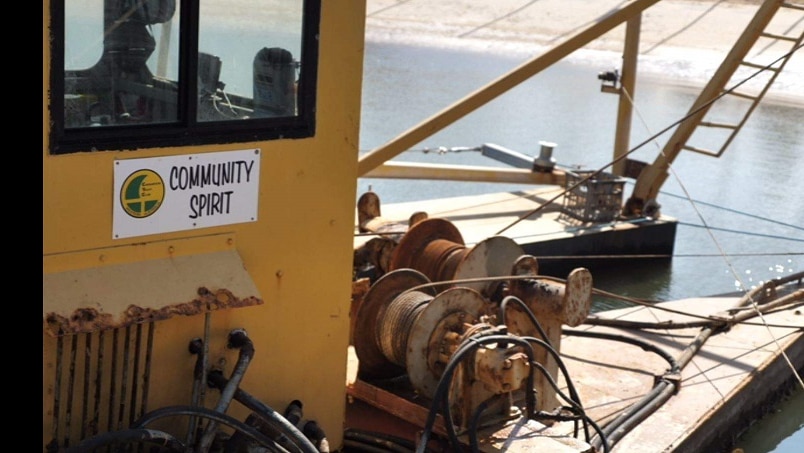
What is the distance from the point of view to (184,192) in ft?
13.0

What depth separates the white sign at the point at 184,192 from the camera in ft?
12.5

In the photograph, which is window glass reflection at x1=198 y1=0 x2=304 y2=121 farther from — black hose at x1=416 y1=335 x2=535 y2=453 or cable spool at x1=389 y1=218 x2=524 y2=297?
cable spool at x1=389 y1=218 x2=524 y2=297

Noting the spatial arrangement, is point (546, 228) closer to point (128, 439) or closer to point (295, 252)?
point (295, 252)

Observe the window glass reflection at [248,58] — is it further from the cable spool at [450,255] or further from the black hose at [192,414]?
the cable spool at [450,255]

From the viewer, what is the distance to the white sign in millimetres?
3797

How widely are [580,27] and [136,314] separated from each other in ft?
106

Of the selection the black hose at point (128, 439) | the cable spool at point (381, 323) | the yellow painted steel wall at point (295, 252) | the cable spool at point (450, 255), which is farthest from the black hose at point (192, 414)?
the cable spool at point (450, 255)

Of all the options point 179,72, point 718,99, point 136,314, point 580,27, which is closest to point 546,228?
point 718,99

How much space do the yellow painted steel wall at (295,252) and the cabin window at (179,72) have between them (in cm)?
6

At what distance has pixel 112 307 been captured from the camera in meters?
3.72

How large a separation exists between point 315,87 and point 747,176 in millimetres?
15554

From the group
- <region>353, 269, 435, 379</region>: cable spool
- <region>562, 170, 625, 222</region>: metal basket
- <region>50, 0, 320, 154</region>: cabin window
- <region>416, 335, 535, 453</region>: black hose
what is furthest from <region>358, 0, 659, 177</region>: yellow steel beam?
<region>50, 0, 320, 154</region>: cabin window

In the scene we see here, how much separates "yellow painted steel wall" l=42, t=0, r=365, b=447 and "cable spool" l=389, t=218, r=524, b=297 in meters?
1.68
